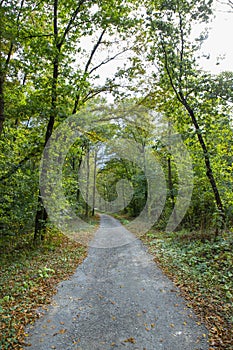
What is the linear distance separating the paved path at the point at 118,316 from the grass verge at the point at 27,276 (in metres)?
0.25

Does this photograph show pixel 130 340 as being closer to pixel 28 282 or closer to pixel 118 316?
pixel 118 316

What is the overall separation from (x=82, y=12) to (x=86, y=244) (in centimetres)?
1004

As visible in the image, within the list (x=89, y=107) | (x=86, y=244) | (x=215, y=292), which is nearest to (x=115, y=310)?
(x=215, y=292)

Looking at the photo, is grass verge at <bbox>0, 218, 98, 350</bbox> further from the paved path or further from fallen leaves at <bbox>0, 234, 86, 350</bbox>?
the paved path

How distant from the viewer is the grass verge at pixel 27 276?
3750mm

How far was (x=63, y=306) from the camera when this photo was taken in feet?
14.8

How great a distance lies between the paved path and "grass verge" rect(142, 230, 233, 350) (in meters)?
0.25

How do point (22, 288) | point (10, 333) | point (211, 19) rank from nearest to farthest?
point (10, 333)
point (22, 288)
point (211, 19)

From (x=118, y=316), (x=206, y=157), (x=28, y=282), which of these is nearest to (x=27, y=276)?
(x=28, y=282)

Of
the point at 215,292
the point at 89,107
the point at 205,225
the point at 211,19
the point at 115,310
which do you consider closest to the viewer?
the point at 115,310

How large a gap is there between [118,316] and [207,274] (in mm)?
2765

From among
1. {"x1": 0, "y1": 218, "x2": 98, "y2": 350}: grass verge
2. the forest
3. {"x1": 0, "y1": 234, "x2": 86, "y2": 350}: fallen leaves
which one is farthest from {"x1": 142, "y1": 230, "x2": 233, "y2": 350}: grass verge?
{"x1": 0, "y1": 218, "x2": 98, "y2": 350}: grass verge

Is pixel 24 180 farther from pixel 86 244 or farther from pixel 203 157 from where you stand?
pixel 203 157

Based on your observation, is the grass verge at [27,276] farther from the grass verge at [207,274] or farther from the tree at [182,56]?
the tree at [182,56]
